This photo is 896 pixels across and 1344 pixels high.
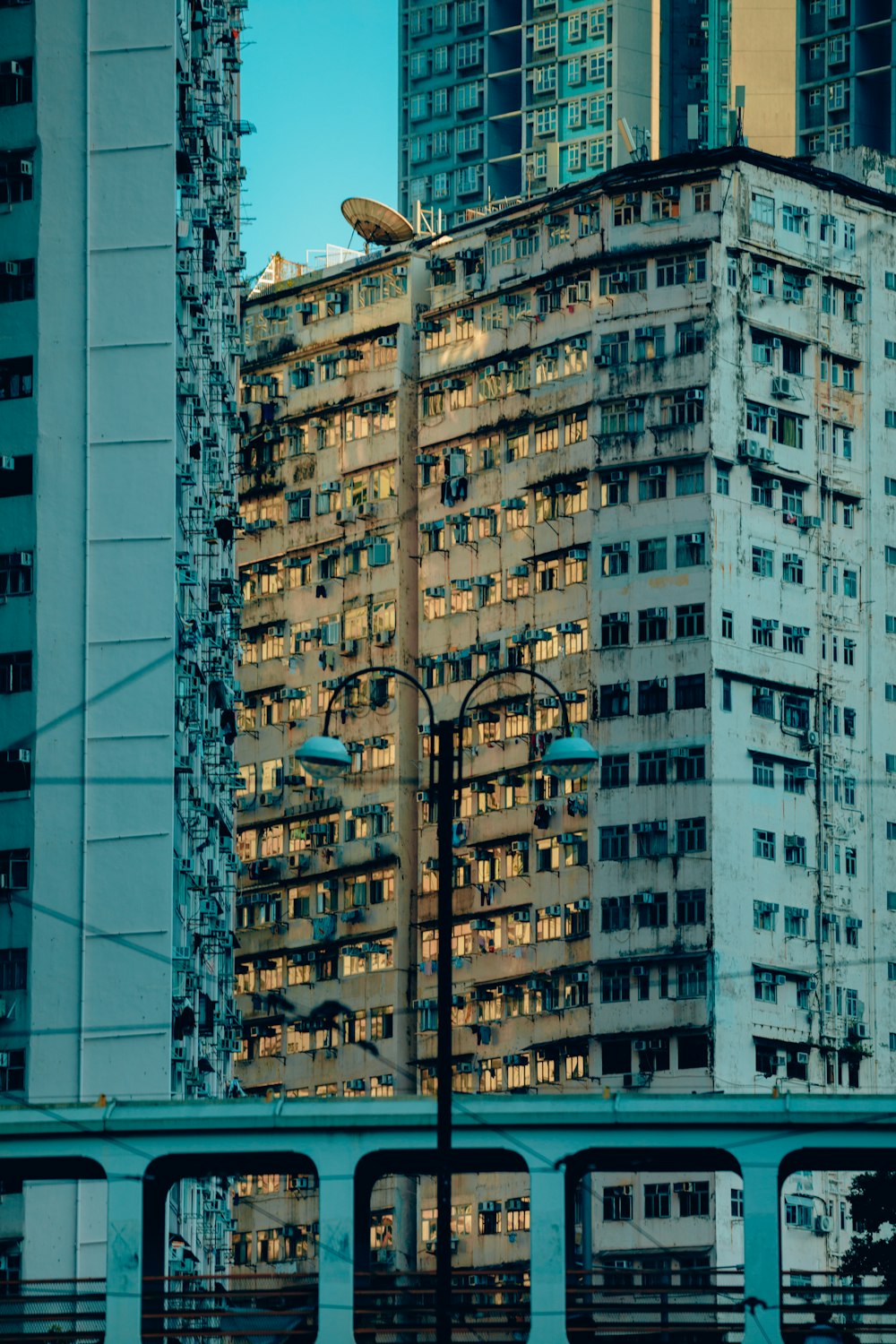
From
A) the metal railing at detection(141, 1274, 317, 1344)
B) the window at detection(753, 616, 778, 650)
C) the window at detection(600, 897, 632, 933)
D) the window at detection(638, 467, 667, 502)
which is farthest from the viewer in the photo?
the window at detection(638, 467, 667, 502)

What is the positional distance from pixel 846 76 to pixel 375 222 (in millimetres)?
35782

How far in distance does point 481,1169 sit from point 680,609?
46.0 metres

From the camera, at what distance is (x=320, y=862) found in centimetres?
11238

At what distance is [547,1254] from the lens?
175 ft

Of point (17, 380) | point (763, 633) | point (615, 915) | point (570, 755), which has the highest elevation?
point (17, 380)

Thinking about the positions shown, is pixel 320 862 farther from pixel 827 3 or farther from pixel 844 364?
pixel 827 3

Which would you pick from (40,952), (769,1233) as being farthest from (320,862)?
(769,1233)

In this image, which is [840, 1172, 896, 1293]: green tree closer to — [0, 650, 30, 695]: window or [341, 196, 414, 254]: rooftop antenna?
[0, 650, 30, 695]: window

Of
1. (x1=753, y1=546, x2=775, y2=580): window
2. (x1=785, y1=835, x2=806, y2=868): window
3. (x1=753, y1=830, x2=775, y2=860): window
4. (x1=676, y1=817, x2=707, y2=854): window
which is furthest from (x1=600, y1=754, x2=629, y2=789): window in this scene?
(x1=753, y1=546, x2=775, y2=580): window

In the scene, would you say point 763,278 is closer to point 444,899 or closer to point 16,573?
point 16,573

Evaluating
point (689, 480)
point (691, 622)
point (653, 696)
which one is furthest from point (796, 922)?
point (689, 480)

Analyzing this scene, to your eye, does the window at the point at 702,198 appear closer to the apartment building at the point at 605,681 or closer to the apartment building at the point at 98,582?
the apartment building at the point at 605,681

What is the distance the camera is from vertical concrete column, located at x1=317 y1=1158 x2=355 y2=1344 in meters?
53.1

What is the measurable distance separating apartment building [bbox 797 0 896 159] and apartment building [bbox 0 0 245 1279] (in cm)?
6988
